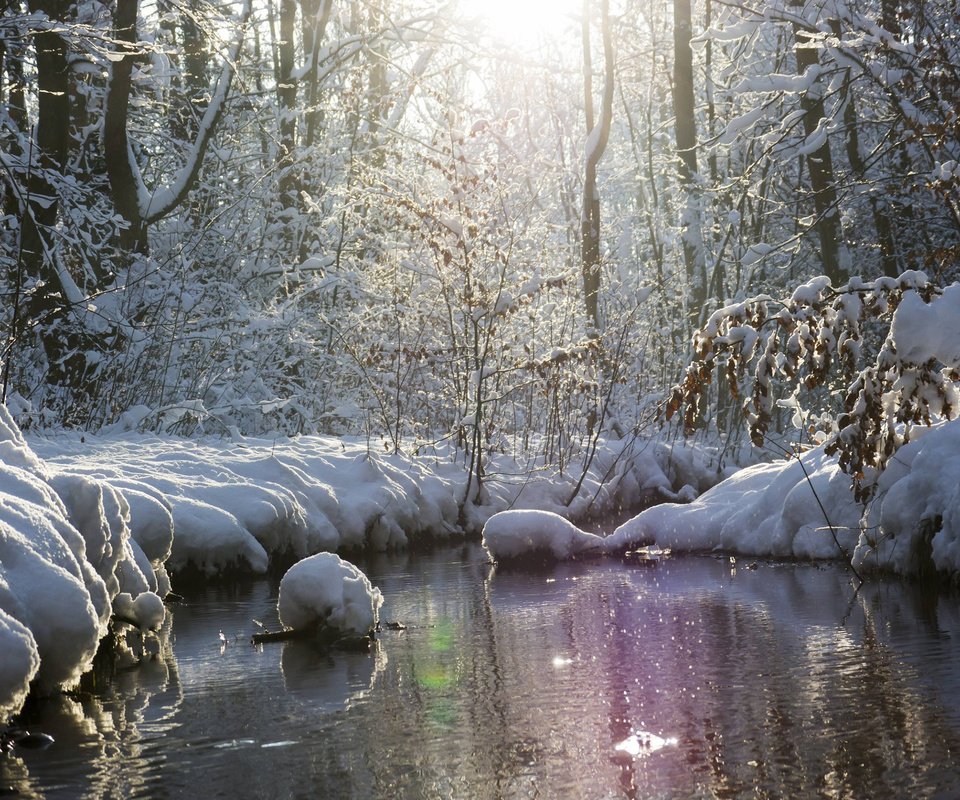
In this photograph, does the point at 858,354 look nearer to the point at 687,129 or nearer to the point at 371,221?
the point at 371,221

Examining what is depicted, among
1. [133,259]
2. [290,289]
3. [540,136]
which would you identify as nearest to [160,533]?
[133,259]

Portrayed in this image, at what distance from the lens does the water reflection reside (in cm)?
394

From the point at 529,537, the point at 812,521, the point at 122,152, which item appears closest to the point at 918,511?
the point at 812,521

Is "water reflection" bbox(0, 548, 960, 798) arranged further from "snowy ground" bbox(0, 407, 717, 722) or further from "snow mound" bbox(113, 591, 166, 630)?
"snowy ground" bbox(0, 407, 717, 722)

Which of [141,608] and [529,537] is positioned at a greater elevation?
[141,608]

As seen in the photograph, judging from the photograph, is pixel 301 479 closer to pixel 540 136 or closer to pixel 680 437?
pixel 680 437

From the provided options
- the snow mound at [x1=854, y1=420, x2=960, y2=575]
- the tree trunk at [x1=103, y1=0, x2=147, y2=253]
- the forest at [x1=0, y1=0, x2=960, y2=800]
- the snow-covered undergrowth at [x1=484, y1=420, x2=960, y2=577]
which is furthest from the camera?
the tree trunk at [x1=103, y1=0, x2=147, y2=253]

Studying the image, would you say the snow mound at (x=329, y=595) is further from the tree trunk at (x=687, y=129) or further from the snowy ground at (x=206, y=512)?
the tree trunk at (x=687, y=129)

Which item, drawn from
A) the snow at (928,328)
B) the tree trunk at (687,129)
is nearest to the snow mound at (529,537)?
the snow at (928,328)

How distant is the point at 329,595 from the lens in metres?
6.64

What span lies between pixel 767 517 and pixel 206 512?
452cm

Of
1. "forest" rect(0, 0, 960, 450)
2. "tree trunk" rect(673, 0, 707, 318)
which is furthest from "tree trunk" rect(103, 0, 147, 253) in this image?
"tree trunk" rect(673, 0, 707, 318)

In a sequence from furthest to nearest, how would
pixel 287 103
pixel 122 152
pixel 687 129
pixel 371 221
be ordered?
pixel 687 129, pixel 287 103, pixel 371 221, pixel 122 152

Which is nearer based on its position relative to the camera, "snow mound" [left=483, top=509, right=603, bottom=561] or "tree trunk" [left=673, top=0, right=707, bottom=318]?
"snow mound" [left=483, top=509, right=603, bottom=561]
